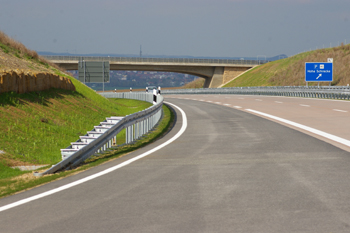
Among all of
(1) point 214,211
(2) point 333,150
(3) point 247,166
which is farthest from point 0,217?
(2) point 333,150

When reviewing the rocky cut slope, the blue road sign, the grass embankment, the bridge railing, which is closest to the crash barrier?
the rocky cut slope

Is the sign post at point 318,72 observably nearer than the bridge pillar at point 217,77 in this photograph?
Yes

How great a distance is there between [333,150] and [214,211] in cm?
A: 568

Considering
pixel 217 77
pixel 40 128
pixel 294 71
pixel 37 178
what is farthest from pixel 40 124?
pixel 217 77

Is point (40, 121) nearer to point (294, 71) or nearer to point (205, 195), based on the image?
point (205, 195)

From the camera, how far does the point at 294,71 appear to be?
331 ft

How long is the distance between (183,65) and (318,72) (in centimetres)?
5617

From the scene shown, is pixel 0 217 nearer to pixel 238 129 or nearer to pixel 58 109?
pixel 238 129

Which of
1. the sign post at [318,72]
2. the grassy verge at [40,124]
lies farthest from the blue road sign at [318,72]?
the grassy verge at [40,124]

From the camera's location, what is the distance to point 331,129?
15.1 metres

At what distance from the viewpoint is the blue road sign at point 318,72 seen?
54.7 m

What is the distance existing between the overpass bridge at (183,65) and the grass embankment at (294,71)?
287cm

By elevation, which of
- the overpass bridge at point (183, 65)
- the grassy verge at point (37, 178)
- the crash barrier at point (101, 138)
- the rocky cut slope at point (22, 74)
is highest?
the overpass bridge at point (183, 65)

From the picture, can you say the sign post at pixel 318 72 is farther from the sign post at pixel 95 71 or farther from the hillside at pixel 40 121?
the hillside at pixel 40 121
